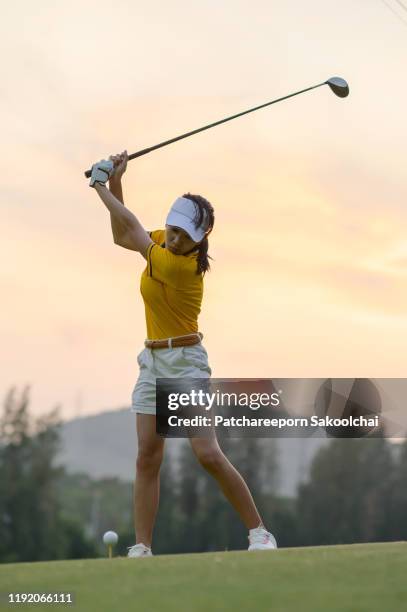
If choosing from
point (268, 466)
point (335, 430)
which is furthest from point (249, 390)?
point (268, 466)

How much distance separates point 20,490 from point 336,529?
2689cm

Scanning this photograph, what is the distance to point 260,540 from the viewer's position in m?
9.30

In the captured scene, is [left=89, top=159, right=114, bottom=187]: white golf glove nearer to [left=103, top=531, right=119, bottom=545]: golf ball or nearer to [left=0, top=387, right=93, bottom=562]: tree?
[left=103, top=531, right=119, bottom=545]: golf ball

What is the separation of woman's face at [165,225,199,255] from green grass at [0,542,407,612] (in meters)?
2.12

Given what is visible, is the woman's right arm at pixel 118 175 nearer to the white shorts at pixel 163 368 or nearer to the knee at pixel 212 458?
the white shorts at pixel 163 368

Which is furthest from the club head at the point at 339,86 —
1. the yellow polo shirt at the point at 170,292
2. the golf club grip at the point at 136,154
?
the yellow polo shirt at the point at 170,292

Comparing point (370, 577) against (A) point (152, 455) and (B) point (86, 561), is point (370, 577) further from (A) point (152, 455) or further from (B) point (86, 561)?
(A) point (152, 455)

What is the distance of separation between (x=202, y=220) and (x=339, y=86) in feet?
9.64

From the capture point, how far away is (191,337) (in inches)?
367

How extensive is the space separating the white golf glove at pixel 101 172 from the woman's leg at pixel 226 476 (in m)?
1.86

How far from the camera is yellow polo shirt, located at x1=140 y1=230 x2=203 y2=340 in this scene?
9.16 m

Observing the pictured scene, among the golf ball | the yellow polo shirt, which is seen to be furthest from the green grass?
the yellow polo shirt

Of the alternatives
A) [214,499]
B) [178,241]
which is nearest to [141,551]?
[178,241]

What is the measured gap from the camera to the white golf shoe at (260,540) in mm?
9258
